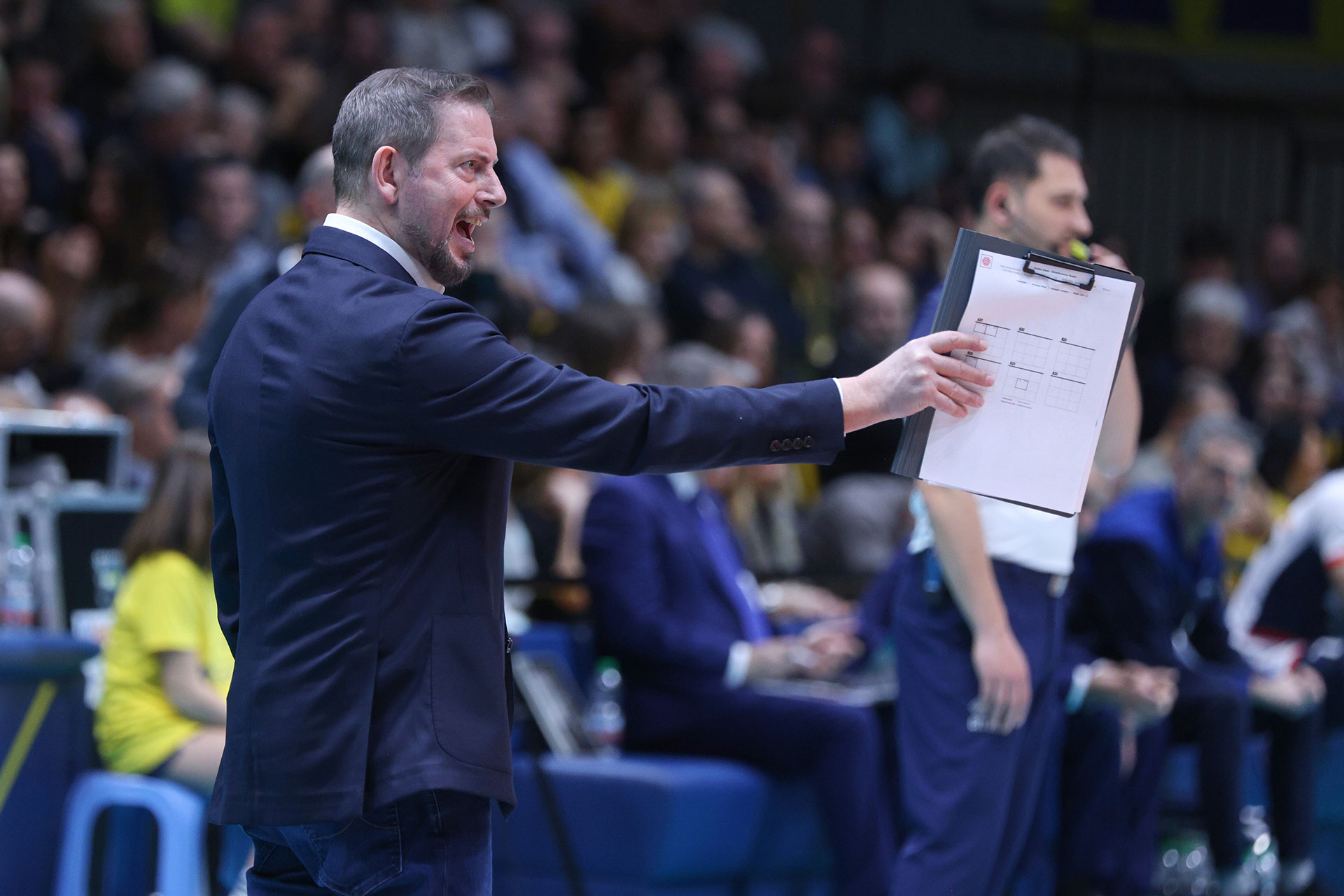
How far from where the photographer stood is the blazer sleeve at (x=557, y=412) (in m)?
2.07

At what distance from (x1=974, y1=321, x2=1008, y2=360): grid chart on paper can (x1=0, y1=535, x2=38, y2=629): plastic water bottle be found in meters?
2.82

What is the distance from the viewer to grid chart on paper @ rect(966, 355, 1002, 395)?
8.07 ft

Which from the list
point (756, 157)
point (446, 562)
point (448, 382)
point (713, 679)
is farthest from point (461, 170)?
point (756, 157)

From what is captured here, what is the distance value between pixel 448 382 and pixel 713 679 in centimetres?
258

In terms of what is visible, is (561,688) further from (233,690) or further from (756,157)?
(756,157)

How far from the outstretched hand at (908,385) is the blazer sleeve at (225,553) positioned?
0.85 meters

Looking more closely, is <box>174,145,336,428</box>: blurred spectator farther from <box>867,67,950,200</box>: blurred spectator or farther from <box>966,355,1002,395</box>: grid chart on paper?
<box>867,67,950,200</box>: blurred spectator

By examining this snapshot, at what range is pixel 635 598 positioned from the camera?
14.7 feet

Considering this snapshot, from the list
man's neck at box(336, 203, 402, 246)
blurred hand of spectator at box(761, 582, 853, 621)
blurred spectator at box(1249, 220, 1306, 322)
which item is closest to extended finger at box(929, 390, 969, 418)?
man's neck at box(336, 203, 402, 246)

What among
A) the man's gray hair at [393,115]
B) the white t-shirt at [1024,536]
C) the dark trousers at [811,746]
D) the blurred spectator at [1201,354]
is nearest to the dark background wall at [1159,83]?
the blurred spectator at [1201,354]

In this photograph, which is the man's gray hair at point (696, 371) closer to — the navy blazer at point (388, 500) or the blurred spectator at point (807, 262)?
the navy blazer at point (388, 500)

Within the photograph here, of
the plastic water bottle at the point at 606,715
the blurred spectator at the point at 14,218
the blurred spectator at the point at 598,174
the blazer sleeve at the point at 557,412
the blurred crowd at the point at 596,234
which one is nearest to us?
the blazer sleeve at the point at 557,412

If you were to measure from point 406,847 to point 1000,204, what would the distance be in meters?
1.75

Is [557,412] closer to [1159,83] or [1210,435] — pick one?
[1210,435]
